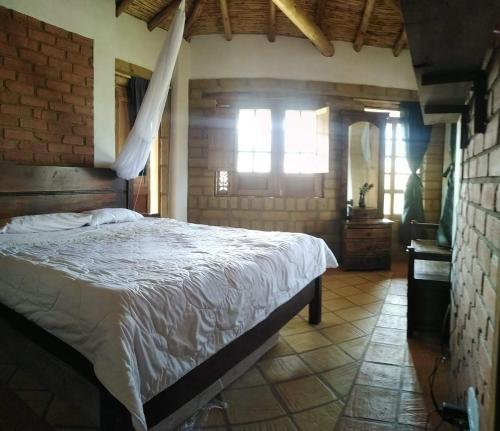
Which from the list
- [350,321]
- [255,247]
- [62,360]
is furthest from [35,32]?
[350,321]

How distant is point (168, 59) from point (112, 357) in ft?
7.79

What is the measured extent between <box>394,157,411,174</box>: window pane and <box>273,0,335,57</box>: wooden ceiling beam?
69.0 inches

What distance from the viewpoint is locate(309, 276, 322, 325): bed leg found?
2.63 metres

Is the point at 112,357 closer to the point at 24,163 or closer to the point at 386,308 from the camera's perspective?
the point at 24,163

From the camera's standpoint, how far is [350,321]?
9.08 ft

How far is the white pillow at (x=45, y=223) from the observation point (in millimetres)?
2275

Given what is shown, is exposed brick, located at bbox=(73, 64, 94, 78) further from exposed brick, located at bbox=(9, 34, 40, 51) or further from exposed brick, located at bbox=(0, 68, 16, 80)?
exposed brick, located at bbox=(0, 68, 16, 80)

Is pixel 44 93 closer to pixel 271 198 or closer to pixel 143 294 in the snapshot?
pixel 143 294

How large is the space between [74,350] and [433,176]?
4.89m

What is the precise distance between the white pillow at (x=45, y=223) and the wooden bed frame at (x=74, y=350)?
0.29m

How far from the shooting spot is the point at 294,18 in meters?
3.71

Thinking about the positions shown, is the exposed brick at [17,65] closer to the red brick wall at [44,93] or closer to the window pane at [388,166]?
the red brick wall at [44,93]

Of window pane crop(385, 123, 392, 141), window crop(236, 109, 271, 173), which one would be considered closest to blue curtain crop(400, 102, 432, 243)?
window pane crop(385, 123, 392, 141)

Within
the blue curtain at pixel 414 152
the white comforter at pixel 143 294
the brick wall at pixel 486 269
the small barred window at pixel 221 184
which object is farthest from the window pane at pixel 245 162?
the brick wall at pixel 486 269
